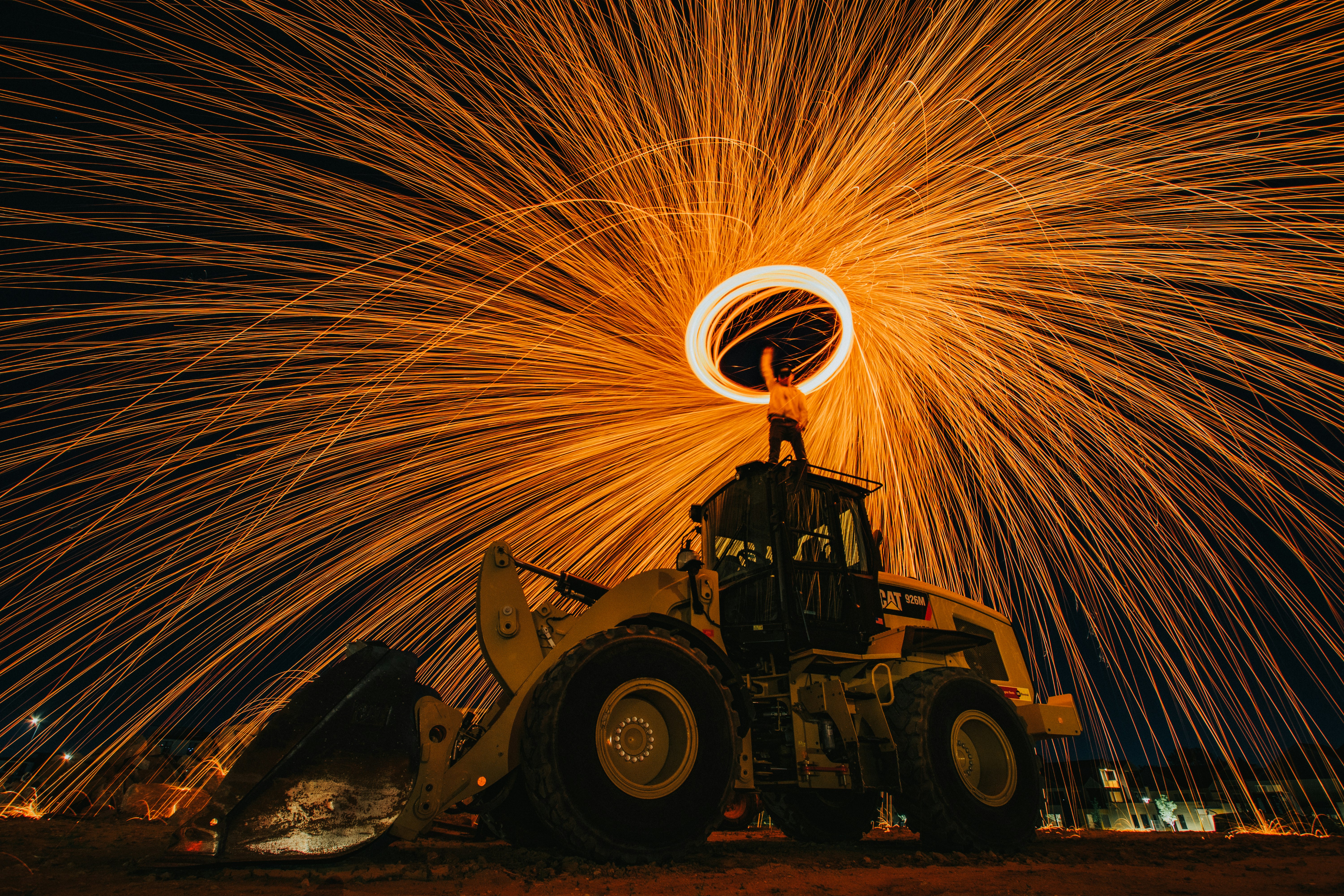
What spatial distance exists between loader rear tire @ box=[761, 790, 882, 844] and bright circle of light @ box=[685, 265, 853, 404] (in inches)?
171

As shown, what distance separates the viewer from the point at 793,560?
21.1ft

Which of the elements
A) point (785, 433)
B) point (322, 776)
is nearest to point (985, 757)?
point (785, 433)

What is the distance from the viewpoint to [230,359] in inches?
330

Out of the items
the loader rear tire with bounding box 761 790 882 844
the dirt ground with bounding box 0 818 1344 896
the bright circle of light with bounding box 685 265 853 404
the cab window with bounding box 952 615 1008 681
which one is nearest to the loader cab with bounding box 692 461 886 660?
the bright circle of light with bounding box 685 265 853 404

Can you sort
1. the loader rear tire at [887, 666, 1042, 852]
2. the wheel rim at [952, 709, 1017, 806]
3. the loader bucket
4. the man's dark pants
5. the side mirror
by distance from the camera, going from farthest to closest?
1. the man's dark pants
2. the wheel rim at [952, 709, 1017, 806]
3. the loader rear tire at [887, 666, 1042, 852]
4. the side mirror
5. the loader bucket

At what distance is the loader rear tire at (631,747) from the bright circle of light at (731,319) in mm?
3748

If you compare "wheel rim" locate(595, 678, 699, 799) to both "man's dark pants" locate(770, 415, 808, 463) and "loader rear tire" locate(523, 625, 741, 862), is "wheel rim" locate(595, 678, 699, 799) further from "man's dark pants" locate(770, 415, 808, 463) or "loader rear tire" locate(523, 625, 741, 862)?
"man's dark pants" locate(770, 415, 808, 463)

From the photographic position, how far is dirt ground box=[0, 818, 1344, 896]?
4.09 metres

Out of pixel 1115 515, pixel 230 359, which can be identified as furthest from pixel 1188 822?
pixel 230 359

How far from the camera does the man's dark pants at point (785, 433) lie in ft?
26.2

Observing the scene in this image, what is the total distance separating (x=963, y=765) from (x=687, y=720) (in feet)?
9.96

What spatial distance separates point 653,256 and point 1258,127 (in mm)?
6537

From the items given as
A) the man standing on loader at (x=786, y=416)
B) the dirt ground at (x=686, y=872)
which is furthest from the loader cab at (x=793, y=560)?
the dirt ground at (x=686, y=872)

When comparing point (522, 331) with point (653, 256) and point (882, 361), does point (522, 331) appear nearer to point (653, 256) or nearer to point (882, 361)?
point (653, 256)
